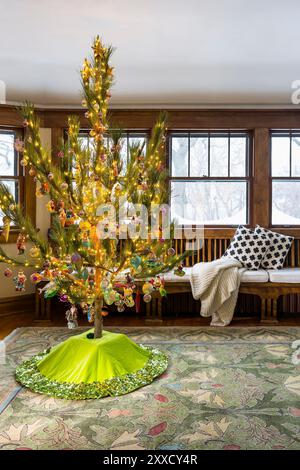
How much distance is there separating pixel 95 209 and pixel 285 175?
9.21ft

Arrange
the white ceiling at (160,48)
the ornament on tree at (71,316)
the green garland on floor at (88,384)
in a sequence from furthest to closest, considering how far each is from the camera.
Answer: the ornament on tree at (71,316)
the white ceiling at (160,48)
the green garland on floor at (88,384)

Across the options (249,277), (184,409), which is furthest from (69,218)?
(249,277)

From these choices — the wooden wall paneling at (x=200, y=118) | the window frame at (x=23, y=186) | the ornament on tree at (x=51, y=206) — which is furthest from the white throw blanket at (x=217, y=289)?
the window frame at (x=23, y=186)

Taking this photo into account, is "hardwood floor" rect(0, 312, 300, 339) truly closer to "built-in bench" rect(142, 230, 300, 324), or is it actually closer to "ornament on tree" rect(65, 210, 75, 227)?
"built-in bench" rect(142, 230, 300, 324)

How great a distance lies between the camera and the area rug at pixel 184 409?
1.97 metres

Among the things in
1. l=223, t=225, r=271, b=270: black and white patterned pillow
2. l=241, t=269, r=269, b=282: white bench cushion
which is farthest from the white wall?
l=241, t=269, r=269, b=282: white bench cushion

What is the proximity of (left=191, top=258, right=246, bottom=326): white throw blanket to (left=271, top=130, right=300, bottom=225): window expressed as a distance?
115 centimetres

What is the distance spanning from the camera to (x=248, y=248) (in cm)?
436

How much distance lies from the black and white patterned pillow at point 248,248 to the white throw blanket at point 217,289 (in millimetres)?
328

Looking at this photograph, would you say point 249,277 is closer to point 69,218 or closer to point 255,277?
point 255,277

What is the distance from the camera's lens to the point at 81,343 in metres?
2.76

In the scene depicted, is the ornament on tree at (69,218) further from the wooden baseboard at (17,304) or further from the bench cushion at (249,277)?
the wooden baseboard at (17,304)

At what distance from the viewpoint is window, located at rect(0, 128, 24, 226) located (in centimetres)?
457

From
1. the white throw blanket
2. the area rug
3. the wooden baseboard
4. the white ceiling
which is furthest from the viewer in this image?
the wooden baseboard
